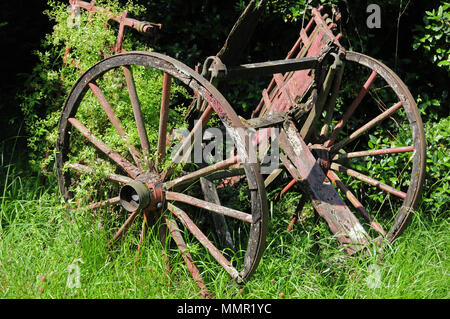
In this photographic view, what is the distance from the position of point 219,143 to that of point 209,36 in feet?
5.52

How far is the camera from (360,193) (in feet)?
15.8

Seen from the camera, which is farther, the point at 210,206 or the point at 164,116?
the point at 164,116

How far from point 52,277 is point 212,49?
2.97 meters

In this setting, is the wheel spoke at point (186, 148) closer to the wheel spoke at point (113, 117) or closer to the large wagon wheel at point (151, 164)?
the large wagon wheel at point (151, 164)

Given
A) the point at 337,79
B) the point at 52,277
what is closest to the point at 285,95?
the point at 337,79

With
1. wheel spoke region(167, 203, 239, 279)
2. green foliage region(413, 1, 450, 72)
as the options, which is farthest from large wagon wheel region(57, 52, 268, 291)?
green foliage region(413, 1, 450, 72)

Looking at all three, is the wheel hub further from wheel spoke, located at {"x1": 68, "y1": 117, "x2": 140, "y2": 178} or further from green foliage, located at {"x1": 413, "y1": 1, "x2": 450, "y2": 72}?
green foliage, located at {"x1": 413, "y1": 1, "x2": 450, "y2": 72}

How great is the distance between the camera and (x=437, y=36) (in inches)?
177

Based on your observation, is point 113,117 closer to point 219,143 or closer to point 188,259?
point 219,143

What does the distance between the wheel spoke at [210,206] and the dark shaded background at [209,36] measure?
6.62 ft

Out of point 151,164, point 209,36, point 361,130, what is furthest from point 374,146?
point 151,164

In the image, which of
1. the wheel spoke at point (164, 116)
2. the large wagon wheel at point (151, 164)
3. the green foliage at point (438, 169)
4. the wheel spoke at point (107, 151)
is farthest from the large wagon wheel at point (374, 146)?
the wheel spoke at point (107, 151)

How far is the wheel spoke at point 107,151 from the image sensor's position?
335 centimetres

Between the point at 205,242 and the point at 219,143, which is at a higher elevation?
the point at 219,143
